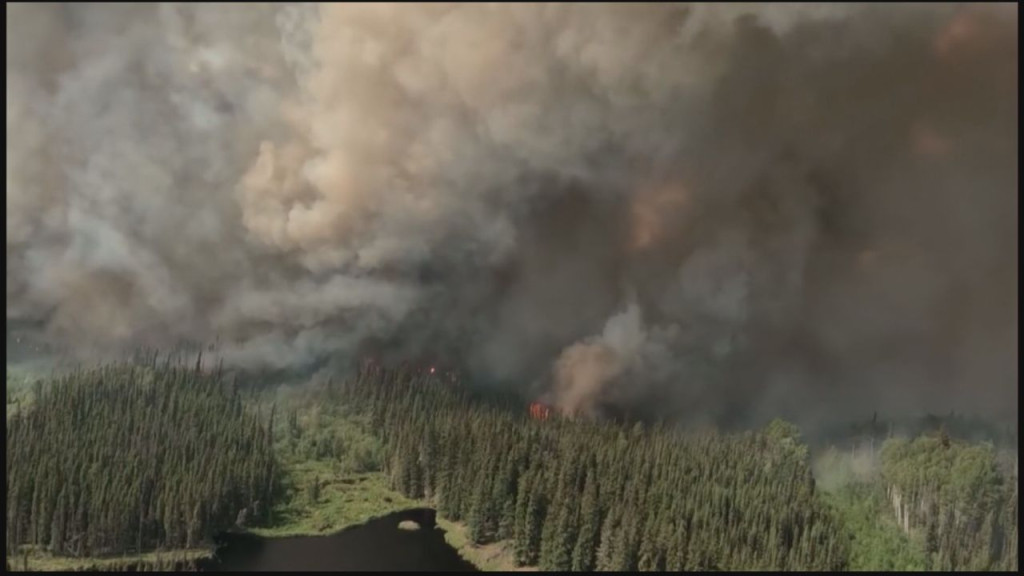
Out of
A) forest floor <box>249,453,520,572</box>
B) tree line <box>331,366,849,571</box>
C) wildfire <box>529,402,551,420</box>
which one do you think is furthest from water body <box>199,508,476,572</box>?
wildfire <box>529,402,551,420</box>

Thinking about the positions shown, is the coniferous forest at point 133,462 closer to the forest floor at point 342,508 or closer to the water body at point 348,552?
the forest floor at point 342,508

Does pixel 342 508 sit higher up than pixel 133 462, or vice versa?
pixel 133 462

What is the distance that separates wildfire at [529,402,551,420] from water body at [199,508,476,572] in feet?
12.2

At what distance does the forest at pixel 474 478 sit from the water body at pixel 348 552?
0.50 meters

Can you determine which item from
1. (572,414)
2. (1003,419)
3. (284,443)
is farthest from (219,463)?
(1003,419)

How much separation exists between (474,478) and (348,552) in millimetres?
3399

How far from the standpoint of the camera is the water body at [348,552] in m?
19.3

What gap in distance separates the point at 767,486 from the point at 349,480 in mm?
10343

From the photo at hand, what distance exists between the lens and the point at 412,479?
870 inches

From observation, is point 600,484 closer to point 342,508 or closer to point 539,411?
point 539,411

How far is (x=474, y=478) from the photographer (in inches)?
840

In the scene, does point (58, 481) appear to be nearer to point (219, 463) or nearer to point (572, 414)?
point (219, 463)

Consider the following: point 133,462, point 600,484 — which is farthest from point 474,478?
point 133,462

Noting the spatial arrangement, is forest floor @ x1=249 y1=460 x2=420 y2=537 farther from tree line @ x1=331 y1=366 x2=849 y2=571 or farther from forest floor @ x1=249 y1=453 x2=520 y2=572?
tree line @ x1=331 y1=366 x2=849 y2=571
